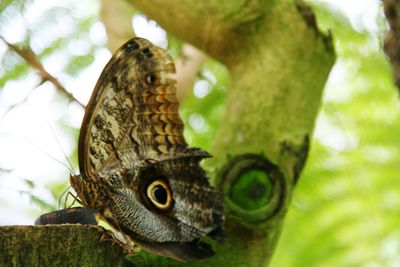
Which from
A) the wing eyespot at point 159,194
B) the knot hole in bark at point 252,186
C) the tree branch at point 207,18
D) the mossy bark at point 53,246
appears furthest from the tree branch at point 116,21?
the mossy bark at point 53,246

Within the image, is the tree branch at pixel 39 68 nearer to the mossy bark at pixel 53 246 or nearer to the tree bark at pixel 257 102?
the tree bark at pixel 257 102

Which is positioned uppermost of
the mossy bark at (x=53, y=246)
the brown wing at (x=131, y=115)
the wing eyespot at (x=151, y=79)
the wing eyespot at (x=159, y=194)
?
the wing eyespot at (x=151, y=79)

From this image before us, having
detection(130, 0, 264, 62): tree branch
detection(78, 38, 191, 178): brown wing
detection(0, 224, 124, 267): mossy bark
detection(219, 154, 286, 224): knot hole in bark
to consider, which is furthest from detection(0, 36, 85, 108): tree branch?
detection(0, 224, 124, 267): mossy bark

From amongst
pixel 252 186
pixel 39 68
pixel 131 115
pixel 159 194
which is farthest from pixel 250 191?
pixel 39 68

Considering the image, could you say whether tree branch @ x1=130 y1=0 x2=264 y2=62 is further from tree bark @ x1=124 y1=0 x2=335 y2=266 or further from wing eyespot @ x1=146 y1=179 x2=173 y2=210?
wing eyespot @ x1=146 y1=179 x2=173 y2=210

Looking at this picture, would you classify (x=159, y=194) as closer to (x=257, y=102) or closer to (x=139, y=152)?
(x=139, y=152)

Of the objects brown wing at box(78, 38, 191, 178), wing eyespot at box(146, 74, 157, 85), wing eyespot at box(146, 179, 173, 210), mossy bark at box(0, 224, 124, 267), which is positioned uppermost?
wing eyespot at box(146, 74, 157, 85)
